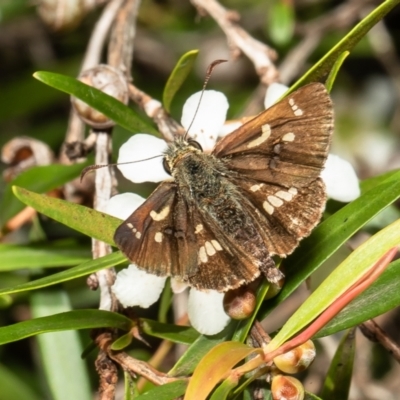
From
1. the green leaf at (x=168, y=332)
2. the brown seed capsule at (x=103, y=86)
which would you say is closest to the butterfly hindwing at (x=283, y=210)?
the green leaf at (x=168, y=332)

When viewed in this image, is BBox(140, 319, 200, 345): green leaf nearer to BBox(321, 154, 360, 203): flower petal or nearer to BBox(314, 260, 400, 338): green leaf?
BBox(314, 260, 400, 338): green leaf

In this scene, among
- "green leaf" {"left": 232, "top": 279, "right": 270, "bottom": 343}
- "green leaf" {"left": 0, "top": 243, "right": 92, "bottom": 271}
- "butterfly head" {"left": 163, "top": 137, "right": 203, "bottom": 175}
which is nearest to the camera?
"green leaf" {"left": 232, "top": 279, "right": 270, "bottom": 343}

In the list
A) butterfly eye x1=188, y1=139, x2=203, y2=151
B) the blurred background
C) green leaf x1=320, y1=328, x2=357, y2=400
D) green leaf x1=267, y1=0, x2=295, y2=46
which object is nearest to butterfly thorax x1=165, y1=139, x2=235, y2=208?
butterfly eye x1=188, y1=139, x2=203, y2=151

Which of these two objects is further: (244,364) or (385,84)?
(385,84)

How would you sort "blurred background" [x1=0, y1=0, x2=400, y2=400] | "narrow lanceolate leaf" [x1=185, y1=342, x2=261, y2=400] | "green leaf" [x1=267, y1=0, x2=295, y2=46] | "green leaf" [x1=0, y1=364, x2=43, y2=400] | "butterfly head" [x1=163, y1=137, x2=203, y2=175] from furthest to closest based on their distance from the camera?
"blurred background" [x1=0, y1=0, x2=400, y2=400] < "green leaf" [x1=267, y1=0, x2=295, y2=46] < "green leaf" [x1=0, y1=364, x2=43, y2=400] < "butterfly head" [x1=163, y1=137, x2=203, y2=175] < "narrow lanceolate leaf" [x1=185, y1=342, x2=261, y2=400]

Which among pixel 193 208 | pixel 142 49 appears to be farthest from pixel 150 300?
pixel 142 49

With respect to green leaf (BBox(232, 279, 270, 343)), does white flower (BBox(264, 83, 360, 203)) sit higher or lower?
higher

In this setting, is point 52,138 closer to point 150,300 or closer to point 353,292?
point 150,300
